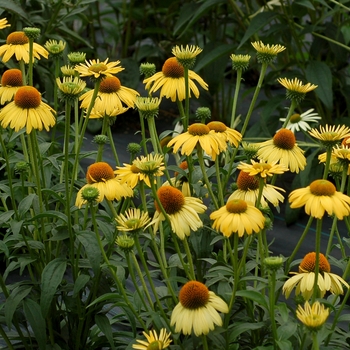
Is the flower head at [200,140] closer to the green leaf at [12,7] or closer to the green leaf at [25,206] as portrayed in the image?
the green leaf at [25,206]

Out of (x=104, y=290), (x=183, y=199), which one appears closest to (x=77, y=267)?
(x=104, y=290)

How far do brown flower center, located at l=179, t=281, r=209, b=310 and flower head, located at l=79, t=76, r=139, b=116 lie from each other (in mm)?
449

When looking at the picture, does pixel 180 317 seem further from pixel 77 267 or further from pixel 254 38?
pixel 254 38

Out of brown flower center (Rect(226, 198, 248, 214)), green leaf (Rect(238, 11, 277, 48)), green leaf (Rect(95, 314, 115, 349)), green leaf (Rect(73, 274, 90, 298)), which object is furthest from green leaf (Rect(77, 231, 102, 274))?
green leaf (Rect(238, 11, 277, 48))

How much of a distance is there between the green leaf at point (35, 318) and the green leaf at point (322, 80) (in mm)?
1632

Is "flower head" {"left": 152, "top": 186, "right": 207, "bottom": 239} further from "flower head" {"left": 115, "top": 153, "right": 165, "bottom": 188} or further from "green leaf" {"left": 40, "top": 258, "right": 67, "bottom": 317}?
"green leaf" {"left": 40, "top": 258, "right": 67, "bottom": 317}

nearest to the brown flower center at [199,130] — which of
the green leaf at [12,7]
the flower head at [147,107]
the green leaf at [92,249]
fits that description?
the flower head at [147,107]

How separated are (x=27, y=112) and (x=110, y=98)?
178mm

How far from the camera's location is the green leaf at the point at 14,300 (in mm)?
1482

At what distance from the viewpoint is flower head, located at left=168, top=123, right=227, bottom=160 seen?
133 cm

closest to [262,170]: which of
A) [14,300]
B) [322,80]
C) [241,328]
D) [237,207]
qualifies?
[237,207]

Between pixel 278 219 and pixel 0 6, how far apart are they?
1.37 meters

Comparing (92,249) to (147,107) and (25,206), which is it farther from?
(147,107)

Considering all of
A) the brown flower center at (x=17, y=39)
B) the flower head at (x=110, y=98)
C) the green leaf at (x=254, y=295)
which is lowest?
the green leaf at (x=254, y=295)
